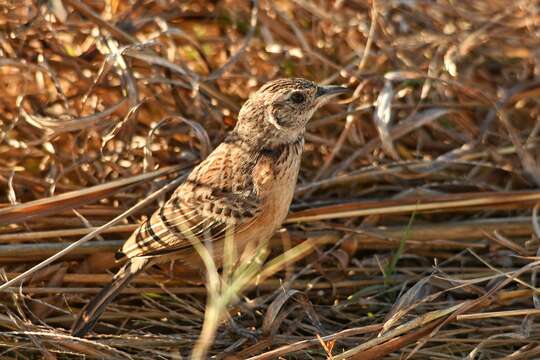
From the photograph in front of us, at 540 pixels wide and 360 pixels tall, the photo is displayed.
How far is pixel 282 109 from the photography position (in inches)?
177

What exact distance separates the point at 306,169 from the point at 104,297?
1.52 metres

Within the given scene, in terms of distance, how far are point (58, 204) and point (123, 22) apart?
1299 millimetres

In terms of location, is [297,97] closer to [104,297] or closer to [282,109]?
[282,109]

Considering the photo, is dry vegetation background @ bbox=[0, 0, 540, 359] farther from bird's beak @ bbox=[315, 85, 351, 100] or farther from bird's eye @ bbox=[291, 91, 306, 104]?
bird's eye @ bbox=[291, 91, 306, 104]

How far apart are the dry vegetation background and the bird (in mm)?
170

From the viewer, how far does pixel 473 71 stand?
565 centimetres

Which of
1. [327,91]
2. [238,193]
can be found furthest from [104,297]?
[327,91]

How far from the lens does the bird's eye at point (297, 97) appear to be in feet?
14.7

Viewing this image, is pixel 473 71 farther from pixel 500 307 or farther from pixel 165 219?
pixel 165 219

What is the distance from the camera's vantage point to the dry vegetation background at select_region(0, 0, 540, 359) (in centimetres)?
399

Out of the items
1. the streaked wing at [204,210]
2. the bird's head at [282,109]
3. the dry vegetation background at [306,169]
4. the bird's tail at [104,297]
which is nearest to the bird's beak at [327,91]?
the bird's head at [282,109]

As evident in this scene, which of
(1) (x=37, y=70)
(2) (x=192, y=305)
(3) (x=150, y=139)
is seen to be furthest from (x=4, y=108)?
(2) (x=192, y=305)

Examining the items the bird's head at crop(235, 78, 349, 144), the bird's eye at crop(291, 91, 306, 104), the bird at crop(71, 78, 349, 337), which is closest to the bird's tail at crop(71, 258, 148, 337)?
the bird at crop(71, 78, 349, 337)

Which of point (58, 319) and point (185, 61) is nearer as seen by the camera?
point (58, 319)
